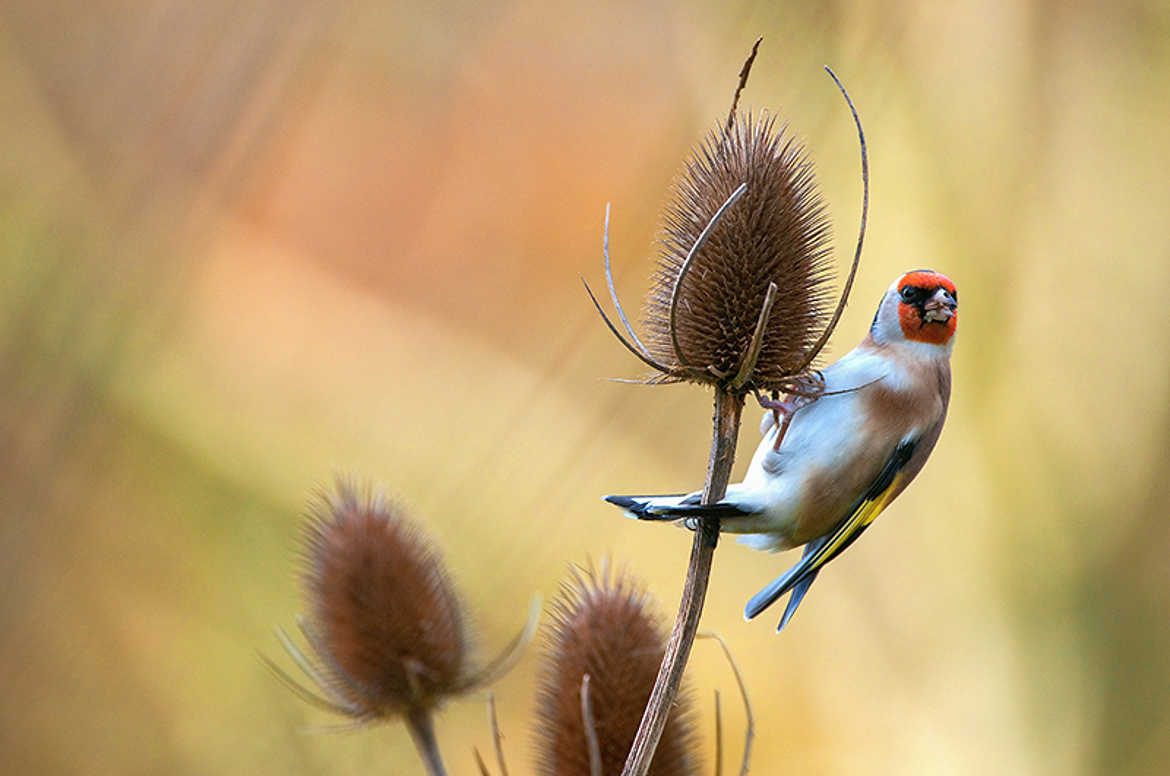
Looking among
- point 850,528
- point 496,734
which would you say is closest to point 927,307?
point 850,528

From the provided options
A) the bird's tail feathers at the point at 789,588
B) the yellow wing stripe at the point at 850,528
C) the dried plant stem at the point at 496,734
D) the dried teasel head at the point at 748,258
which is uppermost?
the dried teasel head at the point at 748,258

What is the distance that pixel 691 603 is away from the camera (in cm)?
103

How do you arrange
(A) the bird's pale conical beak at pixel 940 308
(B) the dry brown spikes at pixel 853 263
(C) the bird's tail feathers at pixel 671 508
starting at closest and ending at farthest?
(B) the dry brown spikes at pixel 853 263 → (C) the bird's tail feathers at pixel 671 508 → (A) the bird's pale conical beak at pixel 940 308

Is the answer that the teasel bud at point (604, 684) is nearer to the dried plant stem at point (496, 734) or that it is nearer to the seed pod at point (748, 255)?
the dried plant stem at point (496, 734)

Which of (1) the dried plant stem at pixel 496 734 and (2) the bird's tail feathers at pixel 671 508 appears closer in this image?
(1) the dried plant stem at pixel 496 734

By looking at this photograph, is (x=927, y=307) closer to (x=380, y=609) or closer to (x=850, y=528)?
(x=850, y=528)

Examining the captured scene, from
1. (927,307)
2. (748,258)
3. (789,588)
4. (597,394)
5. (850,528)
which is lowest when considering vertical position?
(597,394)

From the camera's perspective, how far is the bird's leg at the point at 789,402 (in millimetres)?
1499

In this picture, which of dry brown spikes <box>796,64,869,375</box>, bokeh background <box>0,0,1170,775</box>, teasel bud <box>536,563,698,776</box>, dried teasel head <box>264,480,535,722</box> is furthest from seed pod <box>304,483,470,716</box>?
bokeh background <box>0,0,1170,775</box>

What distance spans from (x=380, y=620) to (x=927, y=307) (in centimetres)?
97

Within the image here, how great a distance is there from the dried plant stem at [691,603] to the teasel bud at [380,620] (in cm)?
48

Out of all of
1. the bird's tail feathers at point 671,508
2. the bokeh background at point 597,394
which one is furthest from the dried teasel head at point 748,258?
the bokeh background at point 597,394

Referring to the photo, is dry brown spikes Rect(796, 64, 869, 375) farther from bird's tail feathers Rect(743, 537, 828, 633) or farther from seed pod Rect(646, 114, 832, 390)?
bird's tail feathers Rect(743, 537, 828, 633)

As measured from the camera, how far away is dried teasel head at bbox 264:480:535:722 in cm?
157
